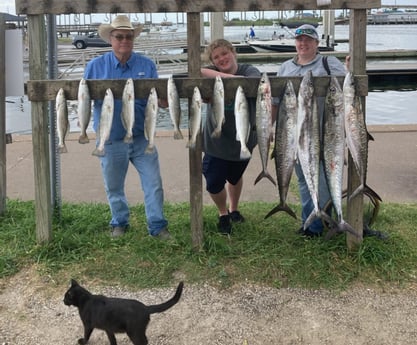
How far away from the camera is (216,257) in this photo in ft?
14.0

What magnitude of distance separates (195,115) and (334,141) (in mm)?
1083

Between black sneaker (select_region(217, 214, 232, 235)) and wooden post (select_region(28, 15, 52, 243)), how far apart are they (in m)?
1.56

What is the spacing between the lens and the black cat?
3.01 metres

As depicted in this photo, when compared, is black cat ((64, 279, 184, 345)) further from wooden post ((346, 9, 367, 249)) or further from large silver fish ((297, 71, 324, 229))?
wooden post ((346, 9, 367, 249))

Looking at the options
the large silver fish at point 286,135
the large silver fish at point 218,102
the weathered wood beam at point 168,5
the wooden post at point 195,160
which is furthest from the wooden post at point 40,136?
the large silver fish at point 286,135

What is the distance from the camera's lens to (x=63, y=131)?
402 cm

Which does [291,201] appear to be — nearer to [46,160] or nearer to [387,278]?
[387,278]

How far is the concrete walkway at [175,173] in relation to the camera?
627cm

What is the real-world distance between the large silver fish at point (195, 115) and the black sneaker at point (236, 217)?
53.3 inches

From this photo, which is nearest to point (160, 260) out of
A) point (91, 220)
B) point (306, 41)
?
point (91, 220)

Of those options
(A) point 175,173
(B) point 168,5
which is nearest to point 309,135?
(B) point 168,5

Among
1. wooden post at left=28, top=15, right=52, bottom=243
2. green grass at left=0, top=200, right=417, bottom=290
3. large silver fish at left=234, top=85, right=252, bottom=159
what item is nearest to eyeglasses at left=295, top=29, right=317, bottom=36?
large silver fish at left=234, top=85, right=252, bottom=159

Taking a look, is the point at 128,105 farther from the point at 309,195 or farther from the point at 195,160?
the point at 309,195

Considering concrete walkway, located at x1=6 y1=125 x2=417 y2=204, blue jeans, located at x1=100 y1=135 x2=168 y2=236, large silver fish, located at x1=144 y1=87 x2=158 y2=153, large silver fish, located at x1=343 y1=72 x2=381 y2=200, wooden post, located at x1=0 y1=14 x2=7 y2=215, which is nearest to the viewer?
large silver fish, located at x1=343 y1=72 x2=381 y2=200
